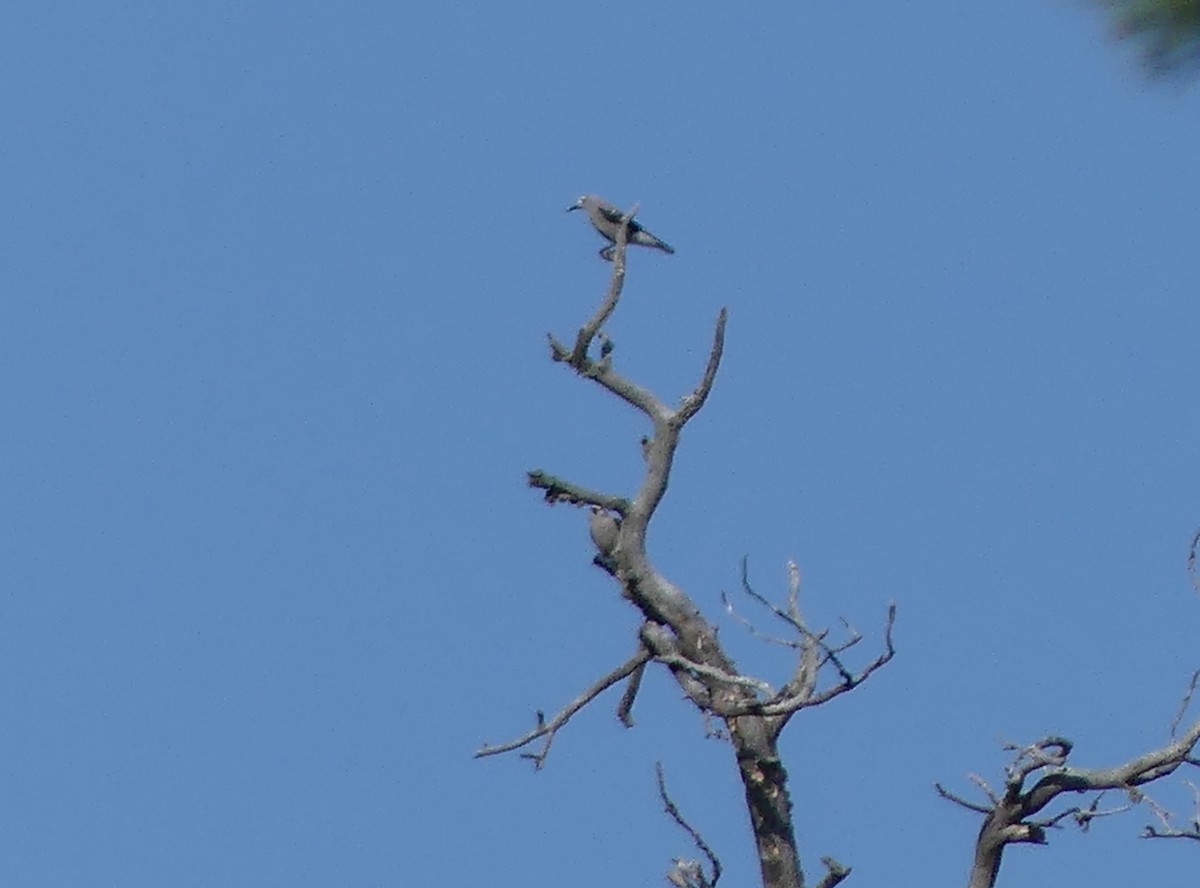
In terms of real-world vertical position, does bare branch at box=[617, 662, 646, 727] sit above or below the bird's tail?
below

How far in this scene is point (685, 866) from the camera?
7.96 meters

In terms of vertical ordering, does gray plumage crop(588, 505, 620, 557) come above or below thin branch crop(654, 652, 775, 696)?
above

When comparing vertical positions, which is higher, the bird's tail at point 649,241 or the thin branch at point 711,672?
the bird's tail at point 649,241

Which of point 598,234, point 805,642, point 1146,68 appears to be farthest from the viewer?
point 598,234

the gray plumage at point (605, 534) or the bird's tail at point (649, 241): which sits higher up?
the bird's tail at point (649, 241)

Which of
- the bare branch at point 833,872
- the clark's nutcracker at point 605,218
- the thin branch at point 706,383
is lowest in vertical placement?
the bare branch at point 833,872

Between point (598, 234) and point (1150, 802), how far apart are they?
3112mm

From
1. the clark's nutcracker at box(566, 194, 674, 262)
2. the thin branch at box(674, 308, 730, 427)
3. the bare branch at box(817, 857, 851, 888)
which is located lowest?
the bare branch at box(817, 857, 851, 888)

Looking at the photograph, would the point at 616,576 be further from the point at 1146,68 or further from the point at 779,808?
the point at 1146,68

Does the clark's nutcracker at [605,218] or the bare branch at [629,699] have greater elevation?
the clark's nutcracker at [605,218]

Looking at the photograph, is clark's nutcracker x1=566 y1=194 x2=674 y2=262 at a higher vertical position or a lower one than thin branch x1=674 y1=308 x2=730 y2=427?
higher

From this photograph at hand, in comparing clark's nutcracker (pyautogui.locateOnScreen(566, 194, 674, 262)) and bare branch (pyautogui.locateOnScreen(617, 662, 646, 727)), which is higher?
clark's nutcracker (pyautogui.locateOnScreen(566, 194, 674, 262))

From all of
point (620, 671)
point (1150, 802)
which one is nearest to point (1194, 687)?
point (1150, 802)

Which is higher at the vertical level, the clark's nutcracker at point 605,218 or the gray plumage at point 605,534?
the clark's nutcracker at point 605,218
